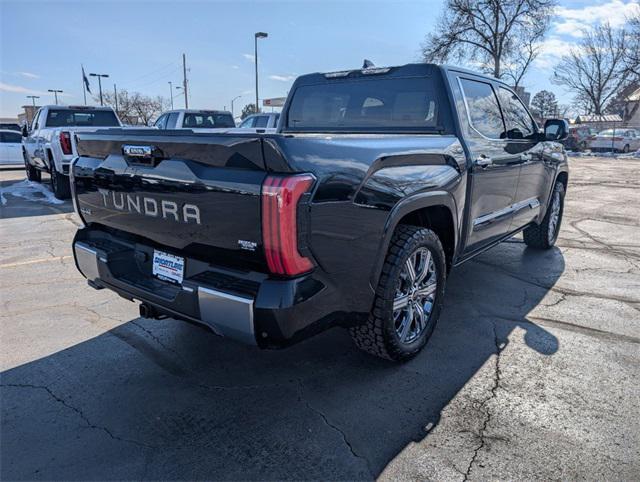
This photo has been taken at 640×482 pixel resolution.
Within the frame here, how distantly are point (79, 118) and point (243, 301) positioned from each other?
11.4 metres

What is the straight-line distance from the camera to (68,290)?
4496 millimetres

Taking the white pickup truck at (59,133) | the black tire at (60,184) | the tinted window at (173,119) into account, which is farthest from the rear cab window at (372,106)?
the tinted window at (173,119)

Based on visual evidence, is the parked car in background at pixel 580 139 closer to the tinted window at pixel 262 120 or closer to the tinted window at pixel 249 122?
the tinted window at pixel 249 122

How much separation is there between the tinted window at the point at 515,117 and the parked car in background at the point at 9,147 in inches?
762

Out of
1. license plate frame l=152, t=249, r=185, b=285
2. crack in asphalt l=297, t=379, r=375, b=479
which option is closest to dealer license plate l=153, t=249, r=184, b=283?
license plate frame l=152, t=249, r=185, b=285

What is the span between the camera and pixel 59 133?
920 cm

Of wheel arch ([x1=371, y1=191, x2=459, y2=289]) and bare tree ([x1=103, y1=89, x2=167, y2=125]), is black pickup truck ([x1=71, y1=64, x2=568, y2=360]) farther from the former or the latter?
bare tree ([x1=103, y1=89, x2=167, y2=125])

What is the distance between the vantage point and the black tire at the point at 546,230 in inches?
233

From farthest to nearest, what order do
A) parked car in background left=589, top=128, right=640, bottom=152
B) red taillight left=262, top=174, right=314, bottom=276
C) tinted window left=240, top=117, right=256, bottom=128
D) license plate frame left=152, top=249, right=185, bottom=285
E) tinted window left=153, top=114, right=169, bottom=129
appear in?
1. parked car in background left=589, top=128, right=640, bottom=152
2. tinted window left=240, top=117, right=256, bottom=128
3. tinted window left=153, top=114, right=169, bottom=129
4. license plate frame left=152, top=249, right=185, bottom=285
5. red taillight left=262, top=174, right=314, bottom=276

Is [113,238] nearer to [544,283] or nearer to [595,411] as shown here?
[595,411]

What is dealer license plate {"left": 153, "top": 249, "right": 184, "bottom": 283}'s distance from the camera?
255 centimetres

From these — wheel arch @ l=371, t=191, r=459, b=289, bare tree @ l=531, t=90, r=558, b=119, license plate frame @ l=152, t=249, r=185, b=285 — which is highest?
bare tree @ l=531, t=90, r=558, b=119

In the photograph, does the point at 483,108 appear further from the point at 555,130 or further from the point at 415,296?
the point at 415,296

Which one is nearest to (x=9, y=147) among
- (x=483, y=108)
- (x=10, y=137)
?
(x=10, y=137)
